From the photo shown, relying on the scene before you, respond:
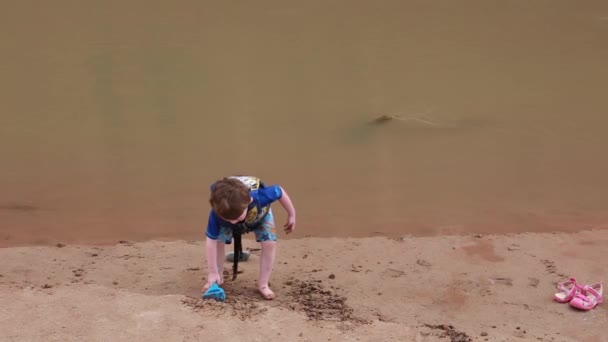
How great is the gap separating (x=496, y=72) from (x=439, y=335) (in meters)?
4.81

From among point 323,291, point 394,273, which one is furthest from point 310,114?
point 323,291

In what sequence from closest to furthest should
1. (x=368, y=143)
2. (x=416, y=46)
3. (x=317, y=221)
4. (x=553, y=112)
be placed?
1. (x=317, y=221)
2. (x=368, y=143)
3. (x=553, y=112)
4. (x=416, y=46)

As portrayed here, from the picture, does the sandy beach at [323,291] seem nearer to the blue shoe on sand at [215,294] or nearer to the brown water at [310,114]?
the blue shoe on sand at [215,294]

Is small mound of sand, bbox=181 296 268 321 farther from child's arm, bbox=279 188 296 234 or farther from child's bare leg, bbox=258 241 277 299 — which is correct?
child's arm, bbox=279 188 296 234

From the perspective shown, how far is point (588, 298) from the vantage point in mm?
3645

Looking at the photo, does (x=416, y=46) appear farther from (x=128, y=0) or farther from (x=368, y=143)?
(x=128, y=0)

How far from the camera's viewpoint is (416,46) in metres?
7.88

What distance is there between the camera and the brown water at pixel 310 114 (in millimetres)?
5016

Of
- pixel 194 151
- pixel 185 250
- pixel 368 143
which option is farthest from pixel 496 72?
pixel 185 250

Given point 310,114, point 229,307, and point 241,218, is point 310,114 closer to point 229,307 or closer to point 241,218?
point 241,218

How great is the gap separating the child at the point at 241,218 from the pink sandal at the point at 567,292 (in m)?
1.40

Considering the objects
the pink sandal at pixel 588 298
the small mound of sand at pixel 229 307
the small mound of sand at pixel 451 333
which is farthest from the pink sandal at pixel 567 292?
the small mound of sand at pixel 229 307

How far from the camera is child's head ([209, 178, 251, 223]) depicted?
311cm

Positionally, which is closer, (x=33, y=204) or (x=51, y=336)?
(x=51, y=336)
